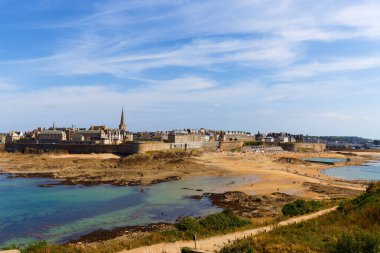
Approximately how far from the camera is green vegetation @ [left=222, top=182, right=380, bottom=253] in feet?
33.0

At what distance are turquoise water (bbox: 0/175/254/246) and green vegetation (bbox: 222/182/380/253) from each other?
12.2 meters

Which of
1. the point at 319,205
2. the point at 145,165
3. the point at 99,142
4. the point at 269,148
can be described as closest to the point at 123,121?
the point at 99,142

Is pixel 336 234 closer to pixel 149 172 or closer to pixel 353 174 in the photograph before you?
pixel 149 172

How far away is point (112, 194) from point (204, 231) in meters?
21.9

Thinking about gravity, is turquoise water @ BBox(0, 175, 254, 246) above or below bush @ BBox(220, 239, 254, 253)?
below

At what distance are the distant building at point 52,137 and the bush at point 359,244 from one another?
88597mm

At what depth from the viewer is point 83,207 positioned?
30.7 m

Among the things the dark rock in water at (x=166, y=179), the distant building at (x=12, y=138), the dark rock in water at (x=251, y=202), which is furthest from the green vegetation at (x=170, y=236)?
the distant building at (x=12, y=138)

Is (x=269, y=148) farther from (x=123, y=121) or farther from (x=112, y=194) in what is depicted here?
(x=112, y=194)

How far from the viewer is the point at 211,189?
40344mm

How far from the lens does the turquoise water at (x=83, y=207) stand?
925 inches

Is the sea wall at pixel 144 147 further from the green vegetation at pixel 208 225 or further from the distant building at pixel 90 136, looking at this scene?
the green vegetation at pixel 208 225

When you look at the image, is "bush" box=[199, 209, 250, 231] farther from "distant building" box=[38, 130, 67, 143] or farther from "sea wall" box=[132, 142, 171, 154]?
"distant building" box=[38, 130, 67, 143]

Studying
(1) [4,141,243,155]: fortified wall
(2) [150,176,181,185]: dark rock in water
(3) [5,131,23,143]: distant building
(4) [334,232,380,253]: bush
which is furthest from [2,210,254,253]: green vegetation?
(3) [5,131,23,143]: distant building
